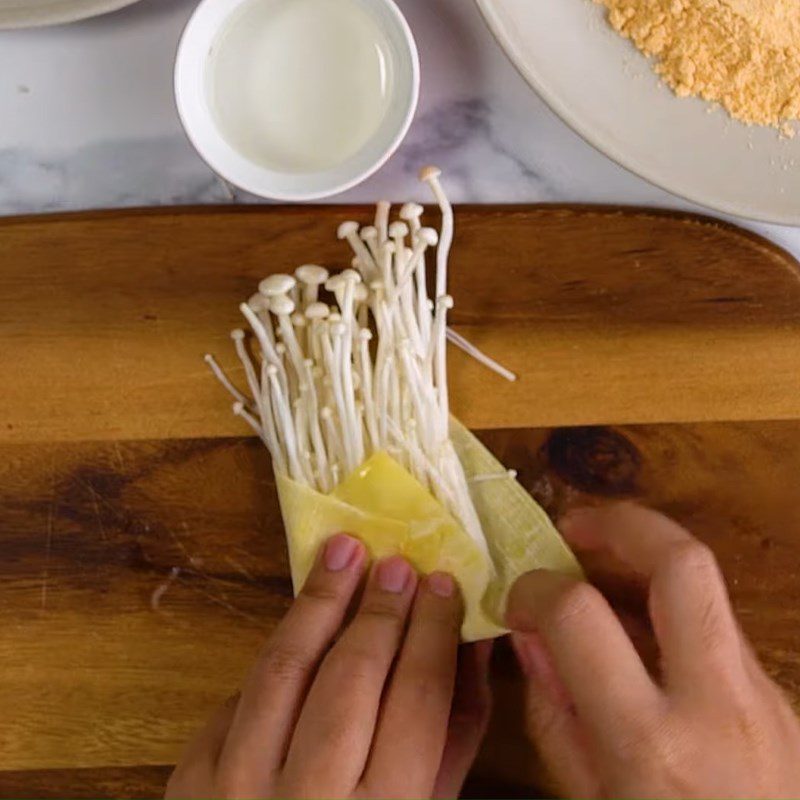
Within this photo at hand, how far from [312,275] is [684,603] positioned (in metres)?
0.42

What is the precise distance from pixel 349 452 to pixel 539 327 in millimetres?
212

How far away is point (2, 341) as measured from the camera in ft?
3.02

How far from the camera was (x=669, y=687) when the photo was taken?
2.58ft

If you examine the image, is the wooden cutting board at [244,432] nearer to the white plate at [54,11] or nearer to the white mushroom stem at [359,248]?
the white mushroom stem at [359,248]

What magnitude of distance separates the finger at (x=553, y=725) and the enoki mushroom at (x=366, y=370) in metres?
0.12

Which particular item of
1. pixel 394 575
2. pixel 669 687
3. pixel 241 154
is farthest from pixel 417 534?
pixel 241 154

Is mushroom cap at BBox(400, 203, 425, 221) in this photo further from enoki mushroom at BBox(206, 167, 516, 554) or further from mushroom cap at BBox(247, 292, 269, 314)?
mushroom cap at BBox(247, 292, 269, 314)

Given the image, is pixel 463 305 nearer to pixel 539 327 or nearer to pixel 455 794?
pixel 539 327

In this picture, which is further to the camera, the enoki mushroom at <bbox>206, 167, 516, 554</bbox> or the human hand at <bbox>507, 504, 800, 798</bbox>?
the enoki mushroom at <bbox>206, 167, 516, 554</bbox>

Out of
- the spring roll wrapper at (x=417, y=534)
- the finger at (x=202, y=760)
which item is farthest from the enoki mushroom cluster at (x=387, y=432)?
the finger at (x=202, y=760)

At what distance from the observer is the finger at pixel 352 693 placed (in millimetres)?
833

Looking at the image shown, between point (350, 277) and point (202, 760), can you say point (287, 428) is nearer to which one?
point (350, 277)

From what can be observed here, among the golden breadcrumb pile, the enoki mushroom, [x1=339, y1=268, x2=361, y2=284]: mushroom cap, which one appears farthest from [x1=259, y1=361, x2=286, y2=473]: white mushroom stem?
the golden breadcrumb pile

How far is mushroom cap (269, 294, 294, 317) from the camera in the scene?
2.78 ft
